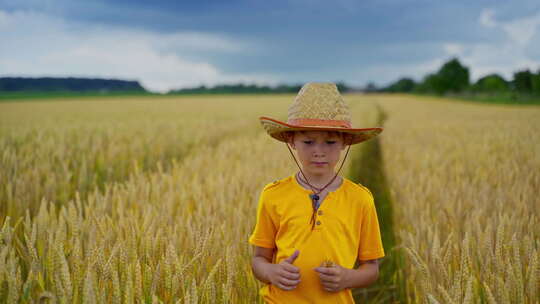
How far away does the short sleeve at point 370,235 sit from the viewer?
1298mm

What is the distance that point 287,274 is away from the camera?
1.15 meters

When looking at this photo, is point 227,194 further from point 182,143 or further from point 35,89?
point 35,89

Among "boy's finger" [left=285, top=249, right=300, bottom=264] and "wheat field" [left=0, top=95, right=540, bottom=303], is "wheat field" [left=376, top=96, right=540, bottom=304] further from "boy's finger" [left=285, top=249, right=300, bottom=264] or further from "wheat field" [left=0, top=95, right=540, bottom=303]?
"boy's finger" [left=285, top=249, right=300, bottom=264]

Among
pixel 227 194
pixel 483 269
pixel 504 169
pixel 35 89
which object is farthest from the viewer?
pixel 35 89

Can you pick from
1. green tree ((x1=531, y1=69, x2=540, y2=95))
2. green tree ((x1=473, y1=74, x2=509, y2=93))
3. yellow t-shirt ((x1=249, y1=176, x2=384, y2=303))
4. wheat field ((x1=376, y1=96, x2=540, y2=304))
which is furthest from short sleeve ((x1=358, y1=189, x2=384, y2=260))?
green tree ((x1=473, y1=74, x2=509, y2=93))

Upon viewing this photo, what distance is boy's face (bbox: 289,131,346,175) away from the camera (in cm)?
122

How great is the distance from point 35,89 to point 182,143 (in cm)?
8497

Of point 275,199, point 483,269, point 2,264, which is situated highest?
point 275,199

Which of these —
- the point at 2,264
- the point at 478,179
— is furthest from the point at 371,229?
the point at 478,179

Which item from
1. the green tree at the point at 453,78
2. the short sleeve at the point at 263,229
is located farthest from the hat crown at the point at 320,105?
the green tree at the point at 453,78

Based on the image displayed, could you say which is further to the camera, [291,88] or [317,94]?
[291,88]

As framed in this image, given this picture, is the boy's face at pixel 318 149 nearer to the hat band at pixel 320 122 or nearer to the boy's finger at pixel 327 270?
the hat band at pixel 320 122

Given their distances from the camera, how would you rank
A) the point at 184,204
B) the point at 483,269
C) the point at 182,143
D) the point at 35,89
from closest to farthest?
the point at 483,269 → the point at 184,204 → the point at 182,143 → the point at 35,89

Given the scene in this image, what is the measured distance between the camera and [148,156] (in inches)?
191
